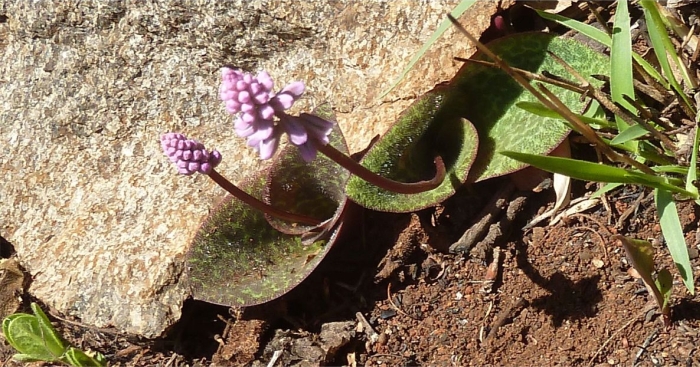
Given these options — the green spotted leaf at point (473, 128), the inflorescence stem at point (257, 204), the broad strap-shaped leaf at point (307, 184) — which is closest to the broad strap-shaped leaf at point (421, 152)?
the green spotted leaf at point (473, 128)

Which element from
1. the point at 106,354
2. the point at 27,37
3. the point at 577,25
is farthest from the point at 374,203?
the point at 27,37

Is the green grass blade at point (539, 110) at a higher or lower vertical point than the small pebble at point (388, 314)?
higher

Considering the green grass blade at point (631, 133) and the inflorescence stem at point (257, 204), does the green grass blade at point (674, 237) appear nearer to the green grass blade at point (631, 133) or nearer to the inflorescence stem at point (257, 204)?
the green grass blade at point (631, 133)

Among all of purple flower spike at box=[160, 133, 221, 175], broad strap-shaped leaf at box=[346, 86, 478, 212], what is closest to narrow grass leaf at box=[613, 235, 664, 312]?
broad strap-shaped leaf at box=[346, 86, 478, 212]

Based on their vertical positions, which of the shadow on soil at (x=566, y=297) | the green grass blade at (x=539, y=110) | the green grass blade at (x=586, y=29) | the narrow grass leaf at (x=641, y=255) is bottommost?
the shadow on soil at (x=566, y=297)

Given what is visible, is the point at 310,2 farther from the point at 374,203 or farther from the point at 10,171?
the point at 10,171

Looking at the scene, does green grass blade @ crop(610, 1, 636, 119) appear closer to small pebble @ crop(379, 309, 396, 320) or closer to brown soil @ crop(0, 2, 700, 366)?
brown soil @ crop(0, 2, 700, 366)

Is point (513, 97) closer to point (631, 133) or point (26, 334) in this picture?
point (631, 133)
